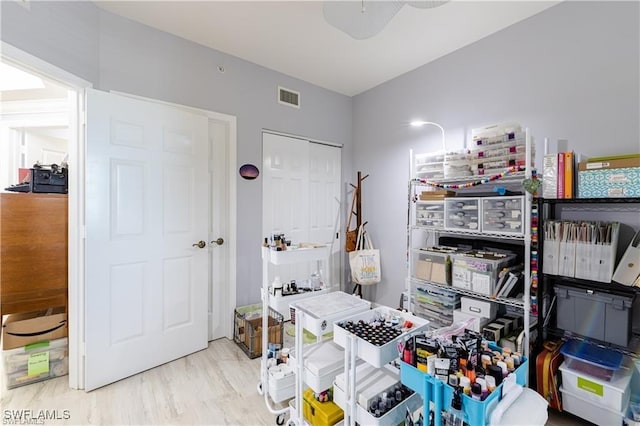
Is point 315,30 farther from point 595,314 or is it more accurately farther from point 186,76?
point 595,314

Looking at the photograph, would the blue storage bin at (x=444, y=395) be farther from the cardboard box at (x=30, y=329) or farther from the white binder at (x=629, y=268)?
the cardboard box at (x=30, y=329)

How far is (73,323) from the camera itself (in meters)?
2.02

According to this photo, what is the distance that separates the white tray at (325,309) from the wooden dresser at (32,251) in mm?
1919

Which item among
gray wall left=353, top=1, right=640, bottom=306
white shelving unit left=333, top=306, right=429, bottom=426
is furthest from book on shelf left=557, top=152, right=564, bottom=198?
white shelving unit left=333, top=306, right=429, bottom=426

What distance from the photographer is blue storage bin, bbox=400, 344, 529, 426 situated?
96 centimetres

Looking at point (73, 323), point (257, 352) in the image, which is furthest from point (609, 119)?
point (73, 323)

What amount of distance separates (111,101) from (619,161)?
10.7 ft

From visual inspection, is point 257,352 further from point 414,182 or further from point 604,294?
point 604,294

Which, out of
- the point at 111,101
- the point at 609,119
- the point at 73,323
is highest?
the point at 111,101

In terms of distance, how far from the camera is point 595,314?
1708mm

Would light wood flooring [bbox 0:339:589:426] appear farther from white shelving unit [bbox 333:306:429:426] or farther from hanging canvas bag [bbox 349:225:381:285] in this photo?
hanging canvas bag [bbox 349:225:381:285]

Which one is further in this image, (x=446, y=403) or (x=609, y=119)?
(x=609, y=119)

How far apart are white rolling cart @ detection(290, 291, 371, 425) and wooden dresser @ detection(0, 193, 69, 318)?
1922 millimetres

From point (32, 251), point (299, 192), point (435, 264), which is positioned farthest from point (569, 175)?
point (32, 251)
